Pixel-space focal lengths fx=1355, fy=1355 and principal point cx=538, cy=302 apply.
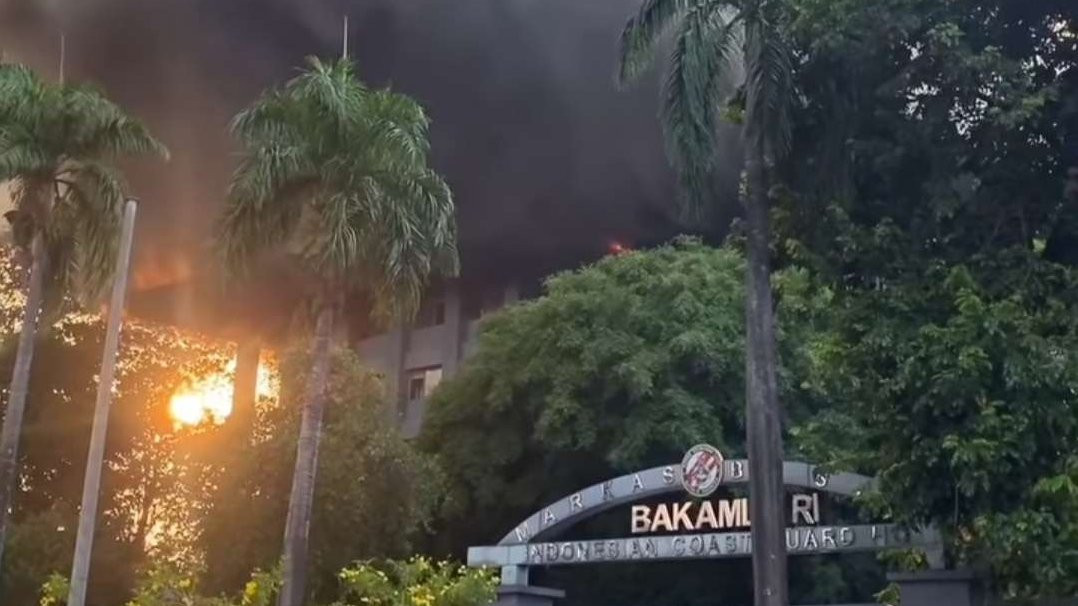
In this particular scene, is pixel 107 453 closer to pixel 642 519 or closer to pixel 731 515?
pixel 642 519

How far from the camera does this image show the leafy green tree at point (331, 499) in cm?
3108

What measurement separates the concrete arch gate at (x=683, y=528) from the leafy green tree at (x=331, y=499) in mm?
5664

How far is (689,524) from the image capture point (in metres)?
26.3

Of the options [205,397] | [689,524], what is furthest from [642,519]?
[205,397]

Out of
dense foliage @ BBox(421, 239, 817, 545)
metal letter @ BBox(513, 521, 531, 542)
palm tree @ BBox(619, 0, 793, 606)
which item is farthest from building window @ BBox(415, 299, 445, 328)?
palm tree @ BBox(619, 0, 793, 606)

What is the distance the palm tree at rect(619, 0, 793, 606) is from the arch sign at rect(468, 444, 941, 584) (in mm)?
3553

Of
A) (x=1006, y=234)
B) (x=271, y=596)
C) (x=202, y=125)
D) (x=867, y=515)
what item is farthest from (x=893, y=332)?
(x=202, y=125)

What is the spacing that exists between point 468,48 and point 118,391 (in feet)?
47.7

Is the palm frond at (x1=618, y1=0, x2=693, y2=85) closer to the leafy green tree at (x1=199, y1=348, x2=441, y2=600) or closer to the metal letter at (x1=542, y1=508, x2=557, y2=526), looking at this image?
the metal letter at (x1=542, y1=508, x2=557, y2=526)

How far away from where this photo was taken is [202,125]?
4291cm

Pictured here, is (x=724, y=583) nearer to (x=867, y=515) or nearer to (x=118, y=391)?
(x=867, y=515)

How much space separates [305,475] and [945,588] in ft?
32.3

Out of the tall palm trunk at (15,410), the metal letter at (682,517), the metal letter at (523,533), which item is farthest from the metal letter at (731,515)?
the tall palm trunk at (15,410)

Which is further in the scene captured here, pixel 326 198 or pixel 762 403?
pixel 326 198
